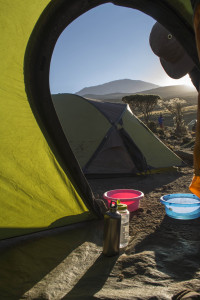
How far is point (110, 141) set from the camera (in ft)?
16.8

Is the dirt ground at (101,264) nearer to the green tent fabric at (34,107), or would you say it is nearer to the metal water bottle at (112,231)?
the metal water bottle at (112,231)

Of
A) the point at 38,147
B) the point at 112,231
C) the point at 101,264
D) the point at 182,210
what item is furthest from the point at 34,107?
the point at 182,210

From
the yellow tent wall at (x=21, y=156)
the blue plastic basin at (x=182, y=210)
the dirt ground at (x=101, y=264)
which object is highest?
the yellow tent wall at (x=21, y=156)

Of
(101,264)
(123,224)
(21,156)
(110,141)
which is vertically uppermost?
(110,141)

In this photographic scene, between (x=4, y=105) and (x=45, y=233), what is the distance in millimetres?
1257

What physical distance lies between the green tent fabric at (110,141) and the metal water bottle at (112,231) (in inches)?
119

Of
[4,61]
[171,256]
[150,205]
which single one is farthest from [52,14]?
[150,205]

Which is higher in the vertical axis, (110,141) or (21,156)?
(110,141)

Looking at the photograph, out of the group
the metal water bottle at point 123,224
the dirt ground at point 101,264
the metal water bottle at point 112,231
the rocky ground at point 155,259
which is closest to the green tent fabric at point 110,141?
the rocky ground at point 155,259

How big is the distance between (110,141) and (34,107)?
2872mm

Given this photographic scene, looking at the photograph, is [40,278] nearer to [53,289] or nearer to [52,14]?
[53,289]

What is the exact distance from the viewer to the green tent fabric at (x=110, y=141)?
5.16 metres

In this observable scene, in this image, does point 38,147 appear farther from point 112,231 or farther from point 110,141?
point 110,141

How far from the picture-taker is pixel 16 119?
225cm
